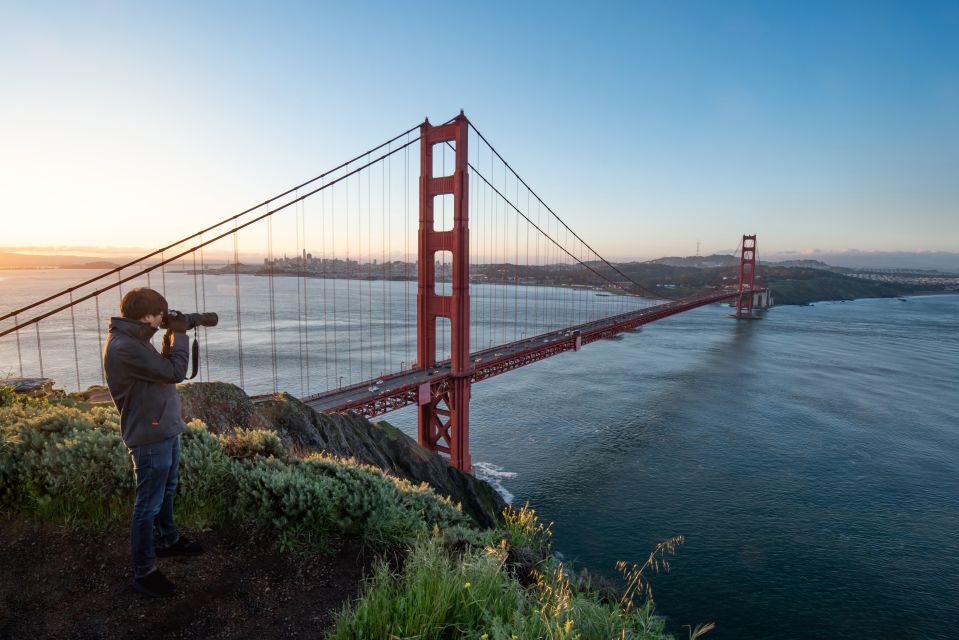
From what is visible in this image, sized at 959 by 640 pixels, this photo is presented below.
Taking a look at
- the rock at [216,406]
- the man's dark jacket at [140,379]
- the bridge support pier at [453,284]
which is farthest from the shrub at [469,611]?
the bridge support pier at [453,284]

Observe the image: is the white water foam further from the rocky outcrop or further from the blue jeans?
the blue jeans

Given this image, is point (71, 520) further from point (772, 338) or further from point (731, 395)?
point (772, 338)

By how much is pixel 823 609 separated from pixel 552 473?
1022cm

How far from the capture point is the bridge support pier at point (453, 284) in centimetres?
1962

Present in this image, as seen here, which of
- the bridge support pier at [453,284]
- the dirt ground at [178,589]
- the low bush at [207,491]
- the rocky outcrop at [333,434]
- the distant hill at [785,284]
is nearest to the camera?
the dirt ground at [178,589]

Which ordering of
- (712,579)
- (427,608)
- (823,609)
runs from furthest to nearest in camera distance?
(712,579), (823,609), (427,608)

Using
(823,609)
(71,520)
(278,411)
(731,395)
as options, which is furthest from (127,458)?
(731,395)

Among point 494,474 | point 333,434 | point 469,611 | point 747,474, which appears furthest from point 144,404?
point 747,474

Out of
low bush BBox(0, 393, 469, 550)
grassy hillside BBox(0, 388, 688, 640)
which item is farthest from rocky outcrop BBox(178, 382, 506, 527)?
low bush BBox(0, 393, 469, 550)

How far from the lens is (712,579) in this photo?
1415 cm

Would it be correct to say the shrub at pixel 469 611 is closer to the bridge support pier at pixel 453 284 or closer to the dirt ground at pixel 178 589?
the dirt ground at pixel 178 589

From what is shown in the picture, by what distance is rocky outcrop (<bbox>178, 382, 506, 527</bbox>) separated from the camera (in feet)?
33.9

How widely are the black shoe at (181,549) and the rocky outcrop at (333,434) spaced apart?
2.29 meters

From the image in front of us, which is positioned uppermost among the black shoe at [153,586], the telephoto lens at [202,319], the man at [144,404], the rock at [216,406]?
the telephoto lens at [202,319]
